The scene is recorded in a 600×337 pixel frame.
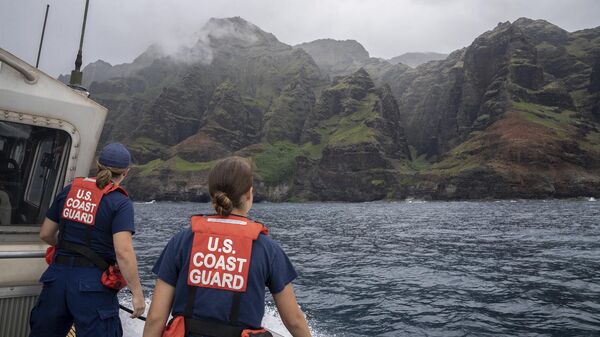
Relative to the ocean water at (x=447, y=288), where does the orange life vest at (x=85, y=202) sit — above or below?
above

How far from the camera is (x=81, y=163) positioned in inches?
216

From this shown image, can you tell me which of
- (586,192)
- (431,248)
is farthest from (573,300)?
(586,192)

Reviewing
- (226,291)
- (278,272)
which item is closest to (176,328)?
(226,291)

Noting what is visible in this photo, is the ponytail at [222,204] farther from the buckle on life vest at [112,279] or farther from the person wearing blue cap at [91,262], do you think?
the buckle on life vest at [112,279]

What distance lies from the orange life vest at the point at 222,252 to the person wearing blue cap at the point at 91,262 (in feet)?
5.33

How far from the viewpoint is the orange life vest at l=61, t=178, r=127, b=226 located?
166 inches

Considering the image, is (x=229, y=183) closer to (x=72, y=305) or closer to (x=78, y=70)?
(x=72, y=305)

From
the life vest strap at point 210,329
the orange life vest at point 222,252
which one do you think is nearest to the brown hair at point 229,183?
the orange life vest at point 222,252

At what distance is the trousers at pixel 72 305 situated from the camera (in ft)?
13.2

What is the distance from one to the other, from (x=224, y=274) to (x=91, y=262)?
7.47 feet

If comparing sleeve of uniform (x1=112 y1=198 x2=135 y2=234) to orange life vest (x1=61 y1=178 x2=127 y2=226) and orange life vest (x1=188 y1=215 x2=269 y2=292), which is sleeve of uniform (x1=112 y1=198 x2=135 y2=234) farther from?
orange life vest (x1=188 y1=215 x2=269 y2=292)

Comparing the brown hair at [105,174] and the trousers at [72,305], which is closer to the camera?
the trousers at [72,305]

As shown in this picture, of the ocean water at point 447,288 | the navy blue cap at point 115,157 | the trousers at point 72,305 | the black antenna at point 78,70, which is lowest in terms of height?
the ocean water at point 447,288

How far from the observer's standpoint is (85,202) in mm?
4242
